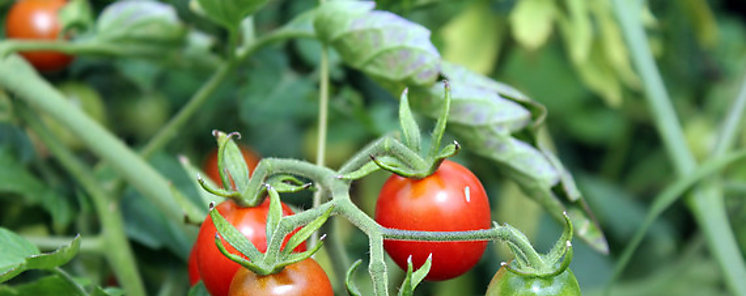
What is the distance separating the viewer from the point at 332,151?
110 cm

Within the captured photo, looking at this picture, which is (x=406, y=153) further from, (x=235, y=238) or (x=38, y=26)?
(x=38, y=26)

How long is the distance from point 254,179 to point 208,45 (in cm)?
37

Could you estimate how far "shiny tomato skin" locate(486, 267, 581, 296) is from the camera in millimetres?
383

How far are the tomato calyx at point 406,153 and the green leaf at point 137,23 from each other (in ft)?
1.18

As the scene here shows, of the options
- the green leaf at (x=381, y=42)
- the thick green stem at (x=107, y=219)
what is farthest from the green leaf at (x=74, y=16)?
the green leaf at (x=381, y=42)

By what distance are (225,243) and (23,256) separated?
16 cm

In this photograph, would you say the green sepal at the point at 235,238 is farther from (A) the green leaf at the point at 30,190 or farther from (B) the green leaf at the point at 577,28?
(B) the green leaf at the point at 577,28

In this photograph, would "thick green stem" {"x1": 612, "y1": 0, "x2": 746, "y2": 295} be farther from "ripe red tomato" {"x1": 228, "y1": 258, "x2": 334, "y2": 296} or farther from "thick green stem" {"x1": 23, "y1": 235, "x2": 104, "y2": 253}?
"thick green stem" {"x1": 23, "y1": 235, "x2": 104, "y2": 253}

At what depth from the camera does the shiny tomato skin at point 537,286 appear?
383 mm

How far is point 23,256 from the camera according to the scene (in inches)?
18.8

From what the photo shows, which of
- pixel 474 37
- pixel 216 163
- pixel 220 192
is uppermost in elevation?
pixel 220 192

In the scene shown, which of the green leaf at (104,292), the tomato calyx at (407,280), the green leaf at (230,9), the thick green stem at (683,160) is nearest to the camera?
the tomato calyx at (407,280)

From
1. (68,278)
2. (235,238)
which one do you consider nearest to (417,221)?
(235,238)

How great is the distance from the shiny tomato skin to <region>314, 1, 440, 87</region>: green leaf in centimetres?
19
